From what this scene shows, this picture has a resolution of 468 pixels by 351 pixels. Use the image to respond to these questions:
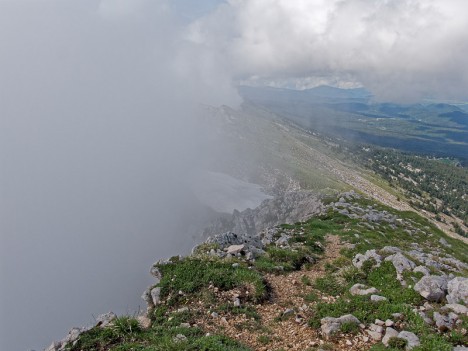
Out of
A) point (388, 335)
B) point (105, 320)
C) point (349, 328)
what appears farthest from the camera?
point (105, 320)

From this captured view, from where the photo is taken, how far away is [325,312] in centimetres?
1762

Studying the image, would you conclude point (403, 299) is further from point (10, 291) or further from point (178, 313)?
point (10, 291)

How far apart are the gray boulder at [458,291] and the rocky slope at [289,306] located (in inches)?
1.7

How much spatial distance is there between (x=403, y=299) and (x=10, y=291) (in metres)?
204

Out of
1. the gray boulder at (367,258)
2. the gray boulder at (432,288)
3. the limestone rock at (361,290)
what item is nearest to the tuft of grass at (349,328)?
the limestone rock at (361,290)

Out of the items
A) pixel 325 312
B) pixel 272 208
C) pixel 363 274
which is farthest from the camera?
pixel 272 208

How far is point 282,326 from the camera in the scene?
691 inches

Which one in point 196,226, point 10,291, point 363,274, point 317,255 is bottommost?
point 10,291

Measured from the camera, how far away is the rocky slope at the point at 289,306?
49.1 ft

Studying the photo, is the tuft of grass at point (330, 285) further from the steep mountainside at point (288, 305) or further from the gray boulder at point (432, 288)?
the gray boulder at point (432, 288)

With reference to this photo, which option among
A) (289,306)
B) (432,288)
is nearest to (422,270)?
(432,288)

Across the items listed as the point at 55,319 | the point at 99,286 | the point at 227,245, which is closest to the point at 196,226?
the point at 99,286

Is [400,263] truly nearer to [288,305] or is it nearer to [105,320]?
[288,305]

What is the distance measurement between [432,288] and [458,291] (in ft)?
3.98
